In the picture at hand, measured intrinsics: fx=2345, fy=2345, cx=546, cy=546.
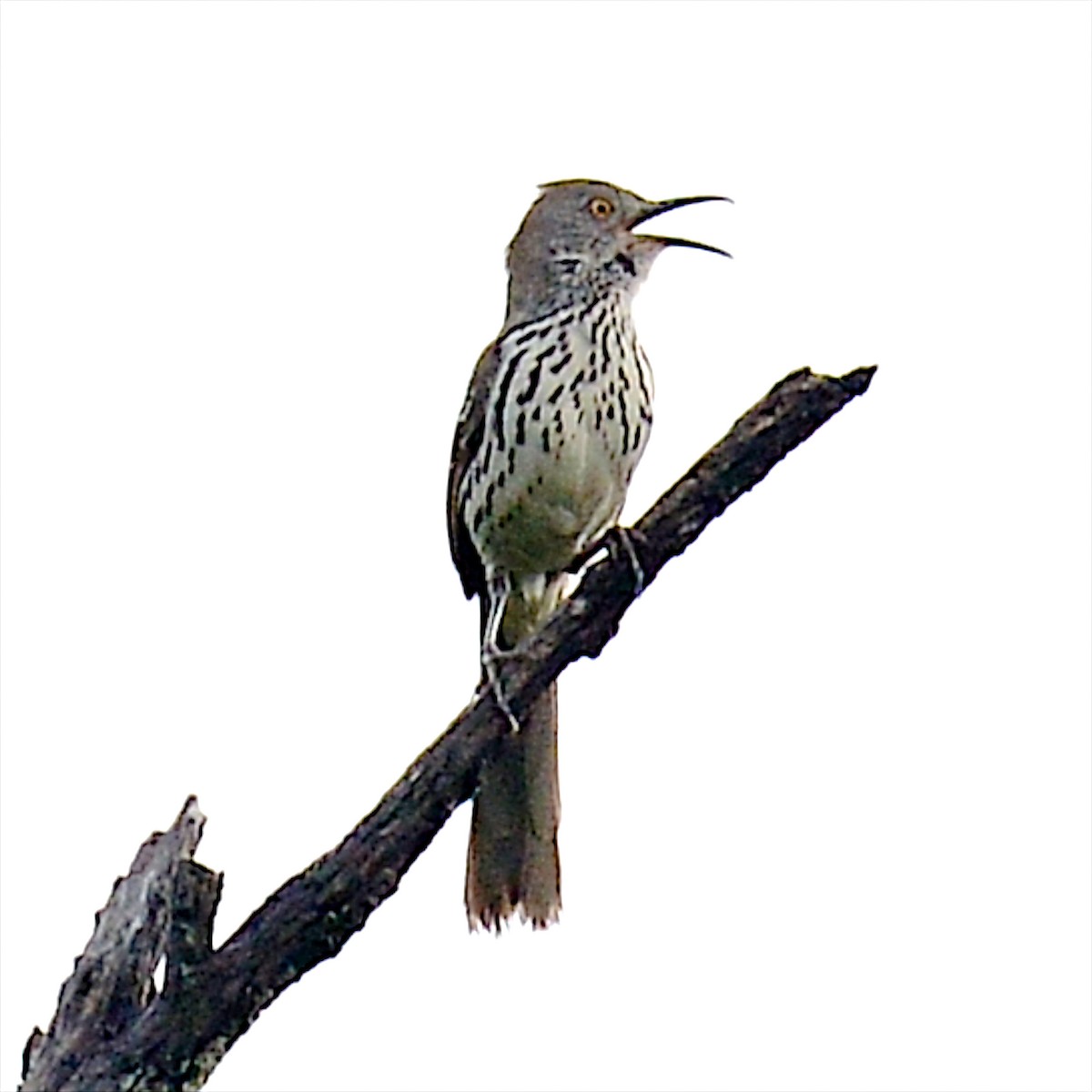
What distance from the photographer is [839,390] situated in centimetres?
539

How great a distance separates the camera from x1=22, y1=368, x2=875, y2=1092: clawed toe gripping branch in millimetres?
5109

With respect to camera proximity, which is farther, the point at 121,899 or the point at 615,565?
the point at 615,565

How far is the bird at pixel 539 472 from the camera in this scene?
297 inches

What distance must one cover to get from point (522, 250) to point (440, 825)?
334 centimetres

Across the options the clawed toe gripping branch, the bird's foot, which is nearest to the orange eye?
the bird's foot

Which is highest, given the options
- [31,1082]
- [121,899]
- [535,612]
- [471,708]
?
[535,612]

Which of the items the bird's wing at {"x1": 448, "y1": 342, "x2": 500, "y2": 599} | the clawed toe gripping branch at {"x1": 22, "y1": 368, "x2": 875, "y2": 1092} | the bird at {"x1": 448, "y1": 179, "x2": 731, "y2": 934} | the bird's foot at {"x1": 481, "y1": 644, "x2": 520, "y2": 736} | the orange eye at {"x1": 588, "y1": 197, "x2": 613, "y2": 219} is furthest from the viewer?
the orange eye at {"x1": 588, "y1": 197, "x2": 613, "y2": 219}

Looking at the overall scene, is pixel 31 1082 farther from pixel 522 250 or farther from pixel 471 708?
pixel 522 250

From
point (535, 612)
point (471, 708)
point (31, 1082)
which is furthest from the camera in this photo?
point (535, 612)

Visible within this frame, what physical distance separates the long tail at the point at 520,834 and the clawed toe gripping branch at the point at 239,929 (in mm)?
2052

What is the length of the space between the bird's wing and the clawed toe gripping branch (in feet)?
7.46

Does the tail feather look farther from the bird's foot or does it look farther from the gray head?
the gray head

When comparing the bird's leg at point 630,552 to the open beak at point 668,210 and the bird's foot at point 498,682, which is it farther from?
the open beak at point 668,210

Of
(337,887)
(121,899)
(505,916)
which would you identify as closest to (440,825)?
(337,887)
